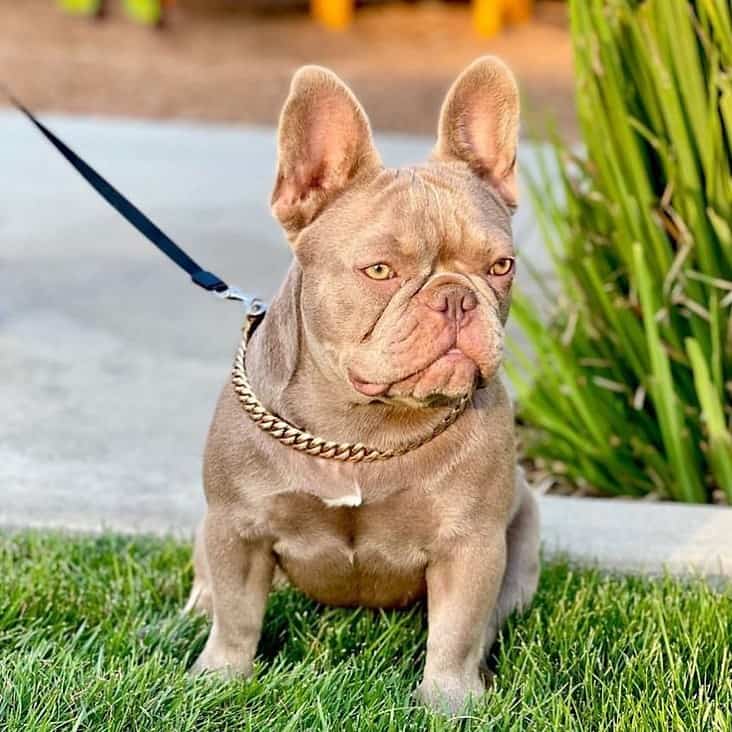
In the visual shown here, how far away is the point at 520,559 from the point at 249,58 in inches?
426

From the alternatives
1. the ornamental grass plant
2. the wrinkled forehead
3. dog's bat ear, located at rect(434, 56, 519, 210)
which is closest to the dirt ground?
the ornamental grass plant

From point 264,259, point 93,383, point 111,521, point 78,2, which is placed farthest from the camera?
point 78,2

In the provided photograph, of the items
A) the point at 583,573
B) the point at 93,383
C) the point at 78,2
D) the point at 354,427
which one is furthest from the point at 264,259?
the point at 78,2

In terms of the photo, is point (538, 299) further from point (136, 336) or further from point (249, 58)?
point (249, 58)

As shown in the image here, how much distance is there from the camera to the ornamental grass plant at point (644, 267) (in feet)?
13.5

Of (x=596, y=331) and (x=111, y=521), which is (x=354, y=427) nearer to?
(x=111, y=521)

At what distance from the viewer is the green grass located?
287 centimetres

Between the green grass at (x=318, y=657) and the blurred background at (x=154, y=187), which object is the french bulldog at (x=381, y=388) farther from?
the blurred background at (x=154, y=187)

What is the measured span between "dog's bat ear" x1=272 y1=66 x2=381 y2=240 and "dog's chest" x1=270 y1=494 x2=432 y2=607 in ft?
1.92

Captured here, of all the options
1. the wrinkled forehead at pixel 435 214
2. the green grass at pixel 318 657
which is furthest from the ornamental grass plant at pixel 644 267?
the wrinkled forehead at pixel 435 214

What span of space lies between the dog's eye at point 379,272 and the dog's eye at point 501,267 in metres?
0.21

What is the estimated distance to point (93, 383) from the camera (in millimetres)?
5355

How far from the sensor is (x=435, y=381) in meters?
2.75

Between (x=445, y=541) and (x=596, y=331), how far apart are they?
1729 millimetres
